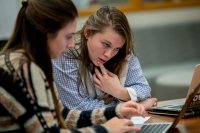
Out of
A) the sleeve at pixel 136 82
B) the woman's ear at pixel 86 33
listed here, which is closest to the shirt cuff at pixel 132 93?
the sleeve at pixel 136 82

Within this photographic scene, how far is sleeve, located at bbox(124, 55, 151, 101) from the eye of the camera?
6.01ft

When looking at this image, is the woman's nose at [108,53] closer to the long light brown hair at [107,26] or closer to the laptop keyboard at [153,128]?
the long light brown hair at [107,26]

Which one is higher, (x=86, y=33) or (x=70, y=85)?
(x=86, y=33)

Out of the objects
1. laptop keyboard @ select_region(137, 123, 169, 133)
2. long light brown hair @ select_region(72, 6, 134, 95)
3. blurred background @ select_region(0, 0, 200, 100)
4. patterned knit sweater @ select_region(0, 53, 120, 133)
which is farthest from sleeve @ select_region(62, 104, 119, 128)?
blurred background @ select_region(0, 0, 200, 100)

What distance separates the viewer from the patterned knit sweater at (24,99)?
3.45 ft

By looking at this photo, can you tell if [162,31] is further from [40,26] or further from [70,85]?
[40,26]

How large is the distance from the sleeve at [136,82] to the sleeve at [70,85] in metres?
0.19

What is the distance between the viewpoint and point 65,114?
4.61 ft

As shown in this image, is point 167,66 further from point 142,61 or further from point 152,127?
point 152,127

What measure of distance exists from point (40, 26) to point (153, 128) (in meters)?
0.56

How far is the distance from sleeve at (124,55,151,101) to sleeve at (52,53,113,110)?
0.63 ft

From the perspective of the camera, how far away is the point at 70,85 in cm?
174

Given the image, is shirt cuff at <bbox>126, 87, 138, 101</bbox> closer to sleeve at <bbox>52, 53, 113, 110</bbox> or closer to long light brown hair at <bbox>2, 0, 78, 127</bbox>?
sleeve at <bbox>52, 53, 113, 110</bbox>

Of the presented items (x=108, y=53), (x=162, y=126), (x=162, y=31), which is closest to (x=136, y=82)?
(x=108, y=53)
